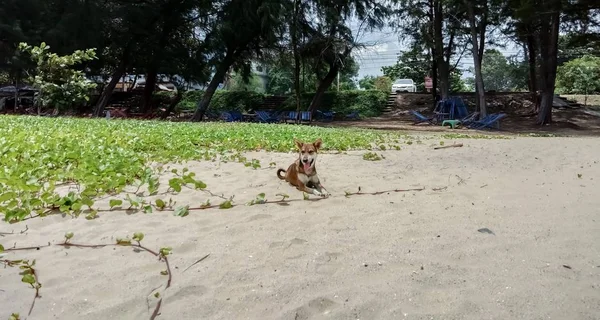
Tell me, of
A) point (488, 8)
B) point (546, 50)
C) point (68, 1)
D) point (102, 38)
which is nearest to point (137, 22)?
point (102, 38)

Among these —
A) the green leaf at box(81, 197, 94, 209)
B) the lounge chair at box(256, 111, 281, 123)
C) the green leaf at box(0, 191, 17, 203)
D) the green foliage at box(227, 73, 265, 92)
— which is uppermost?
→ the green foliage at box(227, 73, 265, 92)

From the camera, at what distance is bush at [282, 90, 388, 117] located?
3325 cm

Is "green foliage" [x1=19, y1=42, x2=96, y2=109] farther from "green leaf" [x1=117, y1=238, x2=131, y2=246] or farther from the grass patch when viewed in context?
"green leaf" [x1=117, y1=238, x2=131, y2=246]

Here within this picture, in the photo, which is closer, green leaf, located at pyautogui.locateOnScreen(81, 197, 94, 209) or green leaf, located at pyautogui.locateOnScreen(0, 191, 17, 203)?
green leaf, located at pyautogui.locateOnScreen(0, 191, 17, 203)

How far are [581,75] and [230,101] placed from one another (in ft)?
98.9

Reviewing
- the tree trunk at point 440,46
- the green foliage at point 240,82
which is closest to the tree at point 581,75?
the tree trunk at point 440,46

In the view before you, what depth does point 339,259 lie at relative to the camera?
3.24 m

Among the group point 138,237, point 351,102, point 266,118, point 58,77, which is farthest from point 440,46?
point 138,237

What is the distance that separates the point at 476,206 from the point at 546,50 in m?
22.0

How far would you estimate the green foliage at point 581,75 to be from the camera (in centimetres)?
4022

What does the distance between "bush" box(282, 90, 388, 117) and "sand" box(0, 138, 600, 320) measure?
28.2 metres

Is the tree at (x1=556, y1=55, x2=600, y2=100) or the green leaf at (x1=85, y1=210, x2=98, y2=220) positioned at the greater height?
the tree at (x1=556, y1=55, x2=600, y2=100)

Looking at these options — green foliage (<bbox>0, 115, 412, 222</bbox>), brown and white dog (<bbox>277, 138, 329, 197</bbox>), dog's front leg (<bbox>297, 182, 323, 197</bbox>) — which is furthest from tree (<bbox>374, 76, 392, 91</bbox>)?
dog's front leg (<bbox>297, 182, 323, 197</bbox>)

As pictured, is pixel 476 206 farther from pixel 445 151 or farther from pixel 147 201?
pixel 445 151
